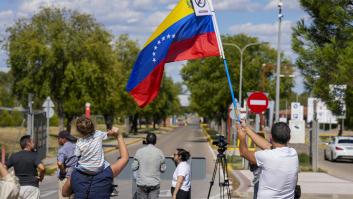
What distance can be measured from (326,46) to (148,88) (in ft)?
46.0

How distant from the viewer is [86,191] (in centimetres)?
681

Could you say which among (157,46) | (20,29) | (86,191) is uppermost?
(20,29)

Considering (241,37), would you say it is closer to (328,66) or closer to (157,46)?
(328,66)

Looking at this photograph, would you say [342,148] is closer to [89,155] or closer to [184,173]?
[184,173]

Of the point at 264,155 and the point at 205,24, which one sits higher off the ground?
the point at 205,24

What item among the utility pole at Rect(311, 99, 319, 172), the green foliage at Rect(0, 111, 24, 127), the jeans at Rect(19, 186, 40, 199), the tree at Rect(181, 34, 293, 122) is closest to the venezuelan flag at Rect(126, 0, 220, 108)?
the jeans at Rect(19, 186, 40, 199)

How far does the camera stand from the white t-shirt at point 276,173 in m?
6.70

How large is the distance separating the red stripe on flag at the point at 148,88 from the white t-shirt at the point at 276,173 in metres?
3.84

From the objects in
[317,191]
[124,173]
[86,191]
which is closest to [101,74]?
[317,191]

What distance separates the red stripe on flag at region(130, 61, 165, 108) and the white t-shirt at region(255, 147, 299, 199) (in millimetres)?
3840

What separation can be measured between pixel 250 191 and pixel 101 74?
2668 centimetres

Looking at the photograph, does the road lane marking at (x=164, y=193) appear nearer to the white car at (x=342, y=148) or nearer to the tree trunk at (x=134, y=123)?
the white car at (x=342, y=148)

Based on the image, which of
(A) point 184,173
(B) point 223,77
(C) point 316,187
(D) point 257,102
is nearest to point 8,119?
(B) point 223,77

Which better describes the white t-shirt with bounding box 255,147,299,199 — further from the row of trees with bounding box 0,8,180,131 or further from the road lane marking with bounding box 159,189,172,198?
the row of trees with bounding box 0,8,180,131
